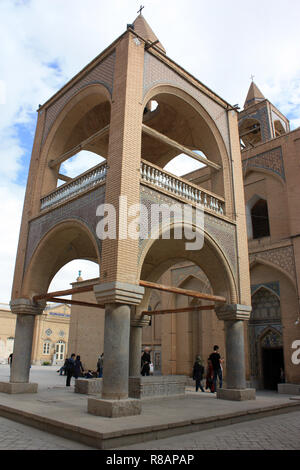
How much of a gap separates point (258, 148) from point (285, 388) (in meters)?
9.99

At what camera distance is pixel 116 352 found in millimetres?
6719

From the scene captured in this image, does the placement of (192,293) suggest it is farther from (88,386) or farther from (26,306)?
(26,306)

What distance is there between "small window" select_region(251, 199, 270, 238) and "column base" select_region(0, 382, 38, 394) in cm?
1141

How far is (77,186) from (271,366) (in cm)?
1114

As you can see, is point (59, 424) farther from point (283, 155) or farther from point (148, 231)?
point (283, 155)

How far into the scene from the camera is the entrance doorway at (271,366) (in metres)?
15.0

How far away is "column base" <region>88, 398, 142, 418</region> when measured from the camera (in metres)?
6.22

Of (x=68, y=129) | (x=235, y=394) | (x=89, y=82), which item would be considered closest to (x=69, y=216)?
(x=68, y=129)

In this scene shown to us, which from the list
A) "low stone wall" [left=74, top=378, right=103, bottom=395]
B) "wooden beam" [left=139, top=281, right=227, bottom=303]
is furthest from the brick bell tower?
"low stone wall" [left=74, top=378, right=103, bottom=395]

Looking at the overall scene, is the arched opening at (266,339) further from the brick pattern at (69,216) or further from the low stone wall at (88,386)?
the brick pattern at (69,216)

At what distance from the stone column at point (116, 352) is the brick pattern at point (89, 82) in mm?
5130

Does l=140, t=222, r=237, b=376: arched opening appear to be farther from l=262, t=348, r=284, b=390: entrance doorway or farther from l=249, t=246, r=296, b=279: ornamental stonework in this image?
l=249, t=246, r=296, b=279: ornamental stonework

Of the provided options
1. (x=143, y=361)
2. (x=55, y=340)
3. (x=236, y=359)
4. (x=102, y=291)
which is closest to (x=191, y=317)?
(x=143, y=361)

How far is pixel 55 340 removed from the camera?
39.1 meters
